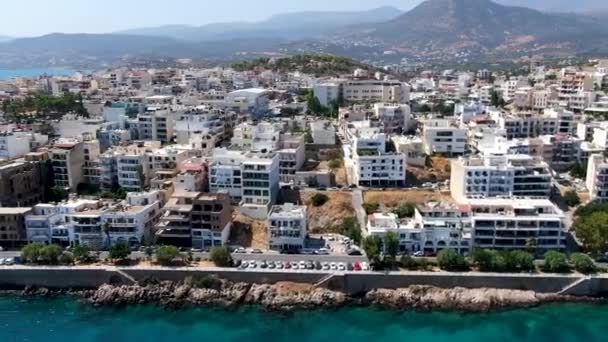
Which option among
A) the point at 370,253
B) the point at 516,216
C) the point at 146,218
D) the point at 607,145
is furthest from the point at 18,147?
the point at 607,145

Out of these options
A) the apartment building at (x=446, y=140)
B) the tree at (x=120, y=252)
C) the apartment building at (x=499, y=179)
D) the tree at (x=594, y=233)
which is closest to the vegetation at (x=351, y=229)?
the apartment building at (x=499, y=179)

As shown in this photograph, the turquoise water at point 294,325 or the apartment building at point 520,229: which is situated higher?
the apartment building at point 520,229

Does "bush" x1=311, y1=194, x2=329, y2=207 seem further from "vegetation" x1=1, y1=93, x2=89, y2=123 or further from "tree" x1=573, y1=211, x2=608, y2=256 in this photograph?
"vegetation" x1=1, y1=93, x2=89, y2=123

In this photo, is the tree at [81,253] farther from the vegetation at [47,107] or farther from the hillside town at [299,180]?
the vegetation at [47,107]

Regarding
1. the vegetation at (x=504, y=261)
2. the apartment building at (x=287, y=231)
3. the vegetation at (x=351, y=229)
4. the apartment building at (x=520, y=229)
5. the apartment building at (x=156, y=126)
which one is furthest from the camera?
the apartment building at (x=156, y=126)

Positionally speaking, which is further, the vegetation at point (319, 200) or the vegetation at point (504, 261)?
the vegetation at point (319, 200)

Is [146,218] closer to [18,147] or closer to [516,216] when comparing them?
[18,147]

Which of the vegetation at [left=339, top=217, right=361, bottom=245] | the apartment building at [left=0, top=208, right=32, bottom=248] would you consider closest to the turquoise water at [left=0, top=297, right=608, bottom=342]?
the vegetation at [left=339, top=217, right=361, bottom=245]
